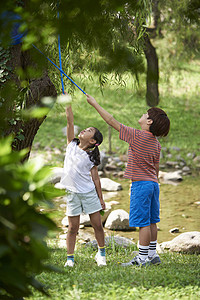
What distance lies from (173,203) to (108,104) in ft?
20.9

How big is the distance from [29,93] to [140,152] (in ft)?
3.25

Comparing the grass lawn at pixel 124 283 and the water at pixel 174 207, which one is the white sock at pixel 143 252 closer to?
the grass lawn at pixel 124 283

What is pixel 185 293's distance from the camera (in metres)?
2.42

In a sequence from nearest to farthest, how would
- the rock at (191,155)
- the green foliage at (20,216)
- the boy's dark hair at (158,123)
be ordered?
1. the green foliage at (20,216)
2. the boy's dark hair at (158,123)
3. the rock at (191,155)

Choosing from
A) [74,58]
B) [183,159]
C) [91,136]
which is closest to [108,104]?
[183,159]

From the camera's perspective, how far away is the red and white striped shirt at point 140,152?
329 centimetres

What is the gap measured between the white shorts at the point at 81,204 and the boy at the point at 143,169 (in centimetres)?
31

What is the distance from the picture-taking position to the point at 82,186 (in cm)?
335

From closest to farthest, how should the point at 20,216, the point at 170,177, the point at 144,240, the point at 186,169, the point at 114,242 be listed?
the point at 20,216
the point at 144,240
the point at 114,242
the point at 170,177
the point at 186,169

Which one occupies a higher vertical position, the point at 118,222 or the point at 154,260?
the point at 154,260

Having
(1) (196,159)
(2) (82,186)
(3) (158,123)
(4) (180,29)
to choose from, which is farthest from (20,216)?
(4) (180,29)

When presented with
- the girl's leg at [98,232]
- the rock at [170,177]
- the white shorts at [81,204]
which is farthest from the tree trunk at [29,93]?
the rock at [170,177]

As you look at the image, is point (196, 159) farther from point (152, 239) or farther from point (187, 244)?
point (152, 239)

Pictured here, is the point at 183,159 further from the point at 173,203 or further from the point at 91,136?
the point at 91,136
